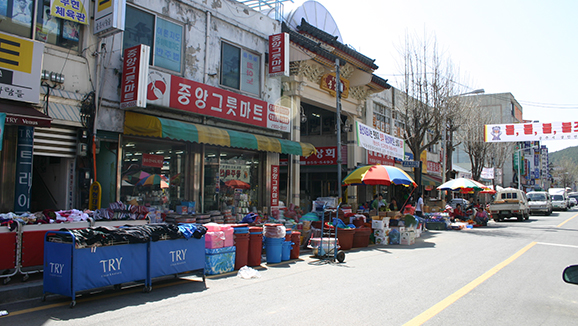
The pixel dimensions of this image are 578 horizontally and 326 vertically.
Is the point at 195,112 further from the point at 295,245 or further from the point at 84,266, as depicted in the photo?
the point at 84,266

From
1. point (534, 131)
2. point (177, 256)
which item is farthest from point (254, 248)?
point (534, 131)

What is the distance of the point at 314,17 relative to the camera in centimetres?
2305

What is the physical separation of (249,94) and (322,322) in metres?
12.0

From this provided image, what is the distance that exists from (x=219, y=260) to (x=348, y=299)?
3153 millimetres

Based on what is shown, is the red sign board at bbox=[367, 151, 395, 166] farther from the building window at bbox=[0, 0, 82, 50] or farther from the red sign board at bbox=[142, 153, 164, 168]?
the building window at bbox=[0, 0, 82, 50]

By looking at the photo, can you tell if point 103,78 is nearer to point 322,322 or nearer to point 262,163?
point 262,163

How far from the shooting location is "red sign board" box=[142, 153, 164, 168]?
1249 centimetres

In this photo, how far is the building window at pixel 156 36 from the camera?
1216 centimetres

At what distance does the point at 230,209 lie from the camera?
15094mm

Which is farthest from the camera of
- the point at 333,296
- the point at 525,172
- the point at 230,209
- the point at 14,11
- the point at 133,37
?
the point at 525,172

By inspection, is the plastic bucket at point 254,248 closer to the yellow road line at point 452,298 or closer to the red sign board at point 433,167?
the yellow road line at point 452,298

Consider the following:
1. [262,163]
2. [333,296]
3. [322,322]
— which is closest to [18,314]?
[322,322]

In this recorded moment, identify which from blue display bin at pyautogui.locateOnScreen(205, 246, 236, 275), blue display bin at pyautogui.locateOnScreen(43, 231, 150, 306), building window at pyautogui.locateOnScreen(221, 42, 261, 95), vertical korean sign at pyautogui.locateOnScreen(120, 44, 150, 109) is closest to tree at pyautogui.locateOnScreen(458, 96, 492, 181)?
building window at pyautogui.locateOnScreen(221, 42, 261, 95)

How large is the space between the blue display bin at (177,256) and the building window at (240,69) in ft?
28.3
